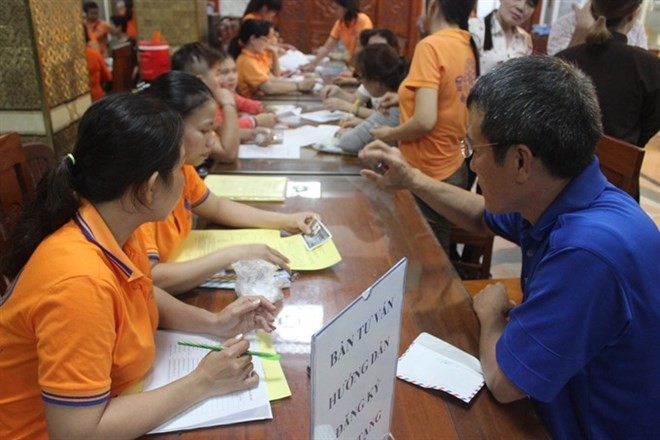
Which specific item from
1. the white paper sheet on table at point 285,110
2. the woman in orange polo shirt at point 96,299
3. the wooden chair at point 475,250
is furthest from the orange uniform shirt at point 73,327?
the white paper sheet on table at point 285,110

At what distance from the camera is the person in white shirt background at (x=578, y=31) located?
2570mm

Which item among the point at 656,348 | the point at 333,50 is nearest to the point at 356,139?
the point at 656,348

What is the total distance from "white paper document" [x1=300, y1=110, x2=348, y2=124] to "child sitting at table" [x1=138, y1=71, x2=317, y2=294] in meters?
1.39

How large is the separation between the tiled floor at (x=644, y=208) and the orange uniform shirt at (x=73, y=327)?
Result: 246 cm

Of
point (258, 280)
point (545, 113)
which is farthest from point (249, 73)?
point (545, 113)

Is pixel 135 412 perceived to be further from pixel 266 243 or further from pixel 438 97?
pixel 438 97

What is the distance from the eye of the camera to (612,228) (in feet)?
3.03

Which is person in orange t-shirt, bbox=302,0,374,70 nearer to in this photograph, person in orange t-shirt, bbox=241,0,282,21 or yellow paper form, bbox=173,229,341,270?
person in orange t-shirt, bbox=241,0,282,21

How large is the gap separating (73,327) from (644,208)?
4169 mm

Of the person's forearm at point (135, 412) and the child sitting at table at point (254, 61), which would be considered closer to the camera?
the person's forearm at point (135, 412)

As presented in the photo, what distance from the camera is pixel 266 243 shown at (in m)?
1.48

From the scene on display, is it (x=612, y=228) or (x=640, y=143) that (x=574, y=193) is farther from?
(x=640, y=143)

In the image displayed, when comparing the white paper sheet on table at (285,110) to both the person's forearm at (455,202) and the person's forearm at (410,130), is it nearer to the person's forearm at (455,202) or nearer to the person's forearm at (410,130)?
the person's forearm at (410,130)

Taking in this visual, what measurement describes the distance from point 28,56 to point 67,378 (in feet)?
5.21
